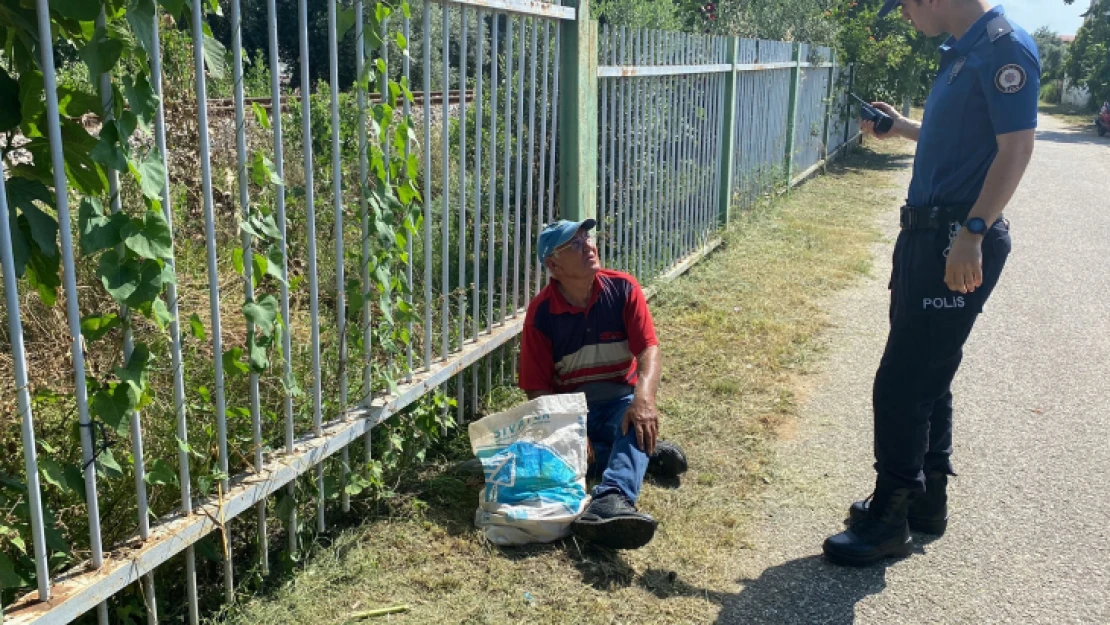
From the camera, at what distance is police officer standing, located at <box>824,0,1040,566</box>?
317cm

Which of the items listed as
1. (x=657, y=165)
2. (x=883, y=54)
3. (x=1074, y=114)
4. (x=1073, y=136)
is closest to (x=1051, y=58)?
(x=1074, y=114)

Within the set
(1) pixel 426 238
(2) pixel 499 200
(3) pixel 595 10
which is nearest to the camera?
(1) pixel 426 238

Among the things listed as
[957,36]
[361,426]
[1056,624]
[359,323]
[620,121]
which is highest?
[957,36]

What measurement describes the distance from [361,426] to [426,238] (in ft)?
2.58

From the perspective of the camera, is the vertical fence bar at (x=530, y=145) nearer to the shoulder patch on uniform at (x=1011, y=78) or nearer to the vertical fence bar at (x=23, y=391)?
the shoulder patch on uniform at (x=1011, y=78)

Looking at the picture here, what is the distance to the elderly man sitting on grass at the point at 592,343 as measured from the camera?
393 cm

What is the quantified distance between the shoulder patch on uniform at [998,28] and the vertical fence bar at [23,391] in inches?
118

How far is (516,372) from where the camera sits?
4922mm

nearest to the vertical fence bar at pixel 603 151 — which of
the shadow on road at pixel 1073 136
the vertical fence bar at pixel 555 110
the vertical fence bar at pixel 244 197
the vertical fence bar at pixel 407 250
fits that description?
the vertical fence bar at pixel 555 110

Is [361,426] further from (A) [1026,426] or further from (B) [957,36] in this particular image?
(A) [1026,426]

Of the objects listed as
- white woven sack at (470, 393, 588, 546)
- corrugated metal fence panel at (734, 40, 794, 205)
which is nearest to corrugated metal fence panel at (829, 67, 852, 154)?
corrugated metal fence panel at (734, 40, 794, 205)

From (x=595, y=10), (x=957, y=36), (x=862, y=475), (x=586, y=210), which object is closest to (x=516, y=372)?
(x=586, y=210)

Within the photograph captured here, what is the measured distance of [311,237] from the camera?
307cm

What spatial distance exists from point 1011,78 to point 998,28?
0.68ft
